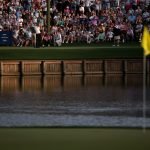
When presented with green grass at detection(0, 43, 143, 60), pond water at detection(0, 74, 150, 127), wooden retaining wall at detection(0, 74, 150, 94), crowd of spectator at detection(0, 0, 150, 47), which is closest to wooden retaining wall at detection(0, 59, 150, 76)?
wooden retaining wall at detection(0, 74, 150, 94)

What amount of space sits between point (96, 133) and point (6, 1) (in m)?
32.4

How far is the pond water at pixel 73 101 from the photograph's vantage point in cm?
2062

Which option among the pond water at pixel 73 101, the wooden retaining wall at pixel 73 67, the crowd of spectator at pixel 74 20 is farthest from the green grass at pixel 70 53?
the crowd of spectator at pixel 74 20

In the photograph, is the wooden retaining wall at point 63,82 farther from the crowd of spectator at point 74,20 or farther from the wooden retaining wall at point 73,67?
the crowd of spectator at point 74,20

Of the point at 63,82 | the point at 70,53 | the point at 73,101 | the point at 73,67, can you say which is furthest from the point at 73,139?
the point at 70,53

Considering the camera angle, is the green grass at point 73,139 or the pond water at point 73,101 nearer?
the green grass at point 73,139

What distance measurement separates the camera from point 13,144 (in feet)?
48.6

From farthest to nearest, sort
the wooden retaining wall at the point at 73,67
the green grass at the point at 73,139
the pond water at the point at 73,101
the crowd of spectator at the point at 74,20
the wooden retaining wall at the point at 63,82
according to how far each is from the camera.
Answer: the crowd of spectator at the point at 74,20
the wooden retaining wall at the point at 73,67
the wooden retaining wall at the point at 63,82
the pond water at the point at 73,101
the green grass at the point at 73,139

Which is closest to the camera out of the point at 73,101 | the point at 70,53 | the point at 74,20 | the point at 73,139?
the point at 73,139

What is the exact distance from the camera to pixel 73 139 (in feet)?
51.0

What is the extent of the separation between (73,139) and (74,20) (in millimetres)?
31611

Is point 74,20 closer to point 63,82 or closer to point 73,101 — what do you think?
point 63,82

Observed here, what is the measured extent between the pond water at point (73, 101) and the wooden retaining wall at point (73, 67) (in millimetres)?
392

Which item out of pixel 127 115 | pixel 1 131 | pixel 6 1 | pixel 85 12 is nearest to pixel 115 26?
pixel 85 12
